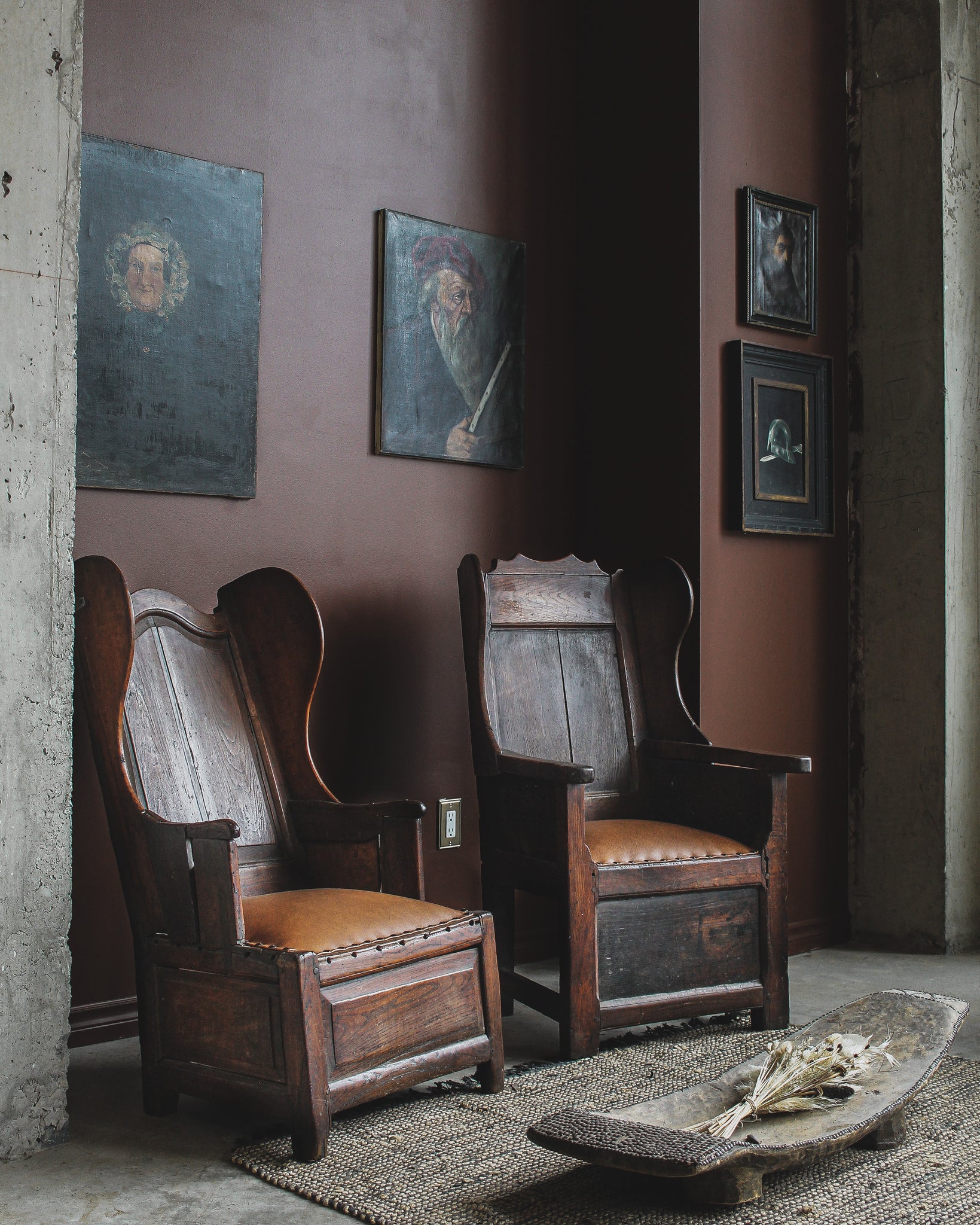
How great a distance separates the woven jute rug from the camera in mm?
1980

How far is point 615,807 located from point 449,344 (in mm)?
1390

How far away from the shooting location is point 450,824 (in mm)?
3494

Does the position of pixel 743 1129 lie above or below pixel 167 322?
below

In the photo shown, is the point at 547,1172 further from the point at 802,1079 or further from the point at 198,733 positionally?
the point at 198,733

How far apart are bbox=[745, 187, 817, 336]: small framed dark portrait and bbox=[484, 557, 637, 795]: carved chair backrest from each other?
3.44 feet

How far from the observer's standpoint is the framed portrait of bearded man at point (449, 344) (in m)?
3.39

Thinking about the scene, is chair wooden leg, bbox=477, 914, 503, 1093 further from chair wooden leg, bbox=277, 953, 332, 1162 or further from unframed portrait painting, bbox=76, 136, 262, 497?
unframed portrait painting, bbox=76, 136, 262, 497

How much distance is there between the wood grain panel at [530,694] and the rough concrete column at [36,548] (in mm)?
1166

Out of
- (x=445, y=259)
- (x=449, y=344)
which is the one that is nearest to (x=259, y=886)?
(x=449, y=344)

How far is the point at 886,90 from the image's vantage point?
3.99 m

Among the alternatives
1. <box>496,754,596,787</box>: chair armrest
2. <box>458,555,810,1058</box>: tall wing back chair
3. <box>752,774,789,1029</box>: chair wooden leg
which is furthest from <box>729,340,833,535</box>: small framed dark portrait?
<box>496,754,596,787</box>: chair armrest

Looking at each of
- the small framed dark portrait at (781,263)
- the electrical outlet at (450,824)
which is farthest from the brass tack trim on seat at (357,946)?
the small framed dark portrait at (781,263)

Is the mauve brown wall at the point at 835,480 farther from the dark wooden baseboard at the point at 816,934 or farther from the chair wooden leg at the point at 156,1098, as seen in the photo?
the chair wooden leg at the point at 156,1098

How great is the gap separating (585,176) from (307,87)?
3.26 feet
